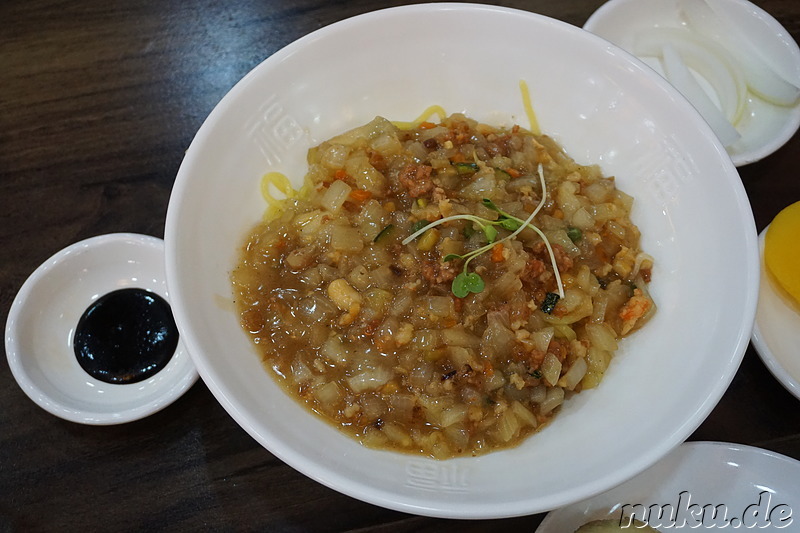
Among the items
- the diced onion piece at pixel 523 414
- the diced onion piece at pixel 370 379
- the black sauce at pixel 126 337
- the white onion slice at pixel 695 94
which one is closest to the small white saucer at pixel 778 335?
the white onion slice at pixel 695 94

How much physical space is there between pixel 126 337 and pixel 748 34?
4387mm

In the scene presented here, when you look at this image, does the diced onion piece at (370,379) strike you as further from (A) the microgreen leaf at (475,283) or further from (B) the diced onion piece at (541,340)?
(B) the diced onion piece at (541,340)

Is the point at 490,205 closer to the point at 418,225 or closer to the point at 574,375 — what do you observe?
the point at 418,225

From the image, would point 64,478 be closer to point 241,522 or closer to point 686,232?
point 241,522

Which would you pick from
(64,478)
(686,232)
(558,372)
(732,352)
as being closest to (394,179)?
(558,372)

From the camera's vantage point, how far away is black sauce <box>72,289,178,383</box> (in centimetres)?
289

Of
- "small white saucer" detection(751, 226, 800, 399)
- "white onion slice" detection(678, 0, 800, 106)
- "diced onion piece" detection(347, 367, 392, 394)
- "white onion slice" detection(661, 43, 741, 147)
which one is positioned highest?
"white onion slice" detection(678, 0, 800, 106)

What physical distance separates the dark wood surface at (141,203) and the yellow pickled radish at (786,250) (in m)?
0.21

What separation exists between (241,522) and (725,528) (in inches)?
84.0

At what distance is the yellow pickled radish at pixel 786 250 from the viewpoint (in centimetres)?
306

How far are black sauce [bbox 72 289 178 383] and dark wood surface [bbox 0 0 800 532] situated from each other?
0.83 feet

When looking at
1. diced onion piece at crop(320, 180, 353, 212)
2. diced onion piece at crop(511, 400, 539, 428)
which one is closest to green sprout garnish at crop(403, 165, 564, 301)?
diced onion piece at crop(320, 180, 353, 212)

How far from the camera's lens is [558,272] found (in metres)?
2.55

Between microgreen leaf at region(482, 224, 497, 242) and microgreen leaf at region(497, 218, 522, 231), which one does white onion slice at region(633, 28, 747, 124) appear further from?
microgreen leaf at region(482, 224, 497, 242)
